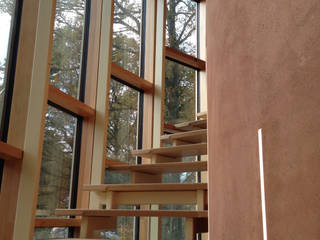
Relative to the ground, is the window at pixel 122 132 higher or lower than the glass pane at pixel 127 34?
lower

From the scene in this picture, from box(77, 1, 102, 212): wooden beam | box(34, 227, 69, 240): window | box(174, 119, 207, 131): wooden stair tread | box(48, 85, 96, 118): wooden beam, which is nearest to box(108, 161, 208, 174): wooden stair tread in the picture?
box(77, 1, 102, 212): wooden beam

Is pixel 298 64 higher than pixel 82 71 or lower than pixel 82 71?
lower

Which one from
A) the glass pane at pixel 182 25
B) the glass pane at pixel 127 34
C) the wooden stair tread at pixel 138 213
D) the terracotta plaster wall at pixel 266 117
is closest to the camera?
the terracotta plaster wall at pixel 266 117

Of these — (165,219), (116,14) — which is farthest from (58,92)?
(165,219)

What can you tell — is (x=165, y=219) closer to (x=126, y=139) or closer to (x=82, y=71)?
(x=126, y=139)

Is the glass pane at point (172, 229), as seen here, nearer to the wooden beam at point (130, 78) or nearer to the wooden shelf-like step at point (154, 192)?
the wooden shelf-like step at point (154, 192)

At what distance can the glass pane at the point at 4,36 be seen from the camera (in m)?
3.11

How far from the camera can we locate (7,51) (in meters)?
3.19

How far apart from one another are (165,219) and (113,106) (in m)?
1.40

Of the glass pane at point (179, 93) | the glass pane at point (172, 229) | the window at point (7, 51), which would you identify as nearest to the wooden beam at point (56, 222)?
the window at point (7, 51)

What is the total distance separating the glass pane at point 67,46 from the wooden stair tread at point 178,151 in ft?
3.03

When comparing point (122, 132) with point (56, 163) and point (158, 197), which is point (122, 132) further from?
point (158, 197)

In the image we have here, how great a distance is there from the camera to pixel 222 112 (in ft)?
6.03

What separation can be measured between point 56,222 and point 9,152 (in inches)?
34.3
